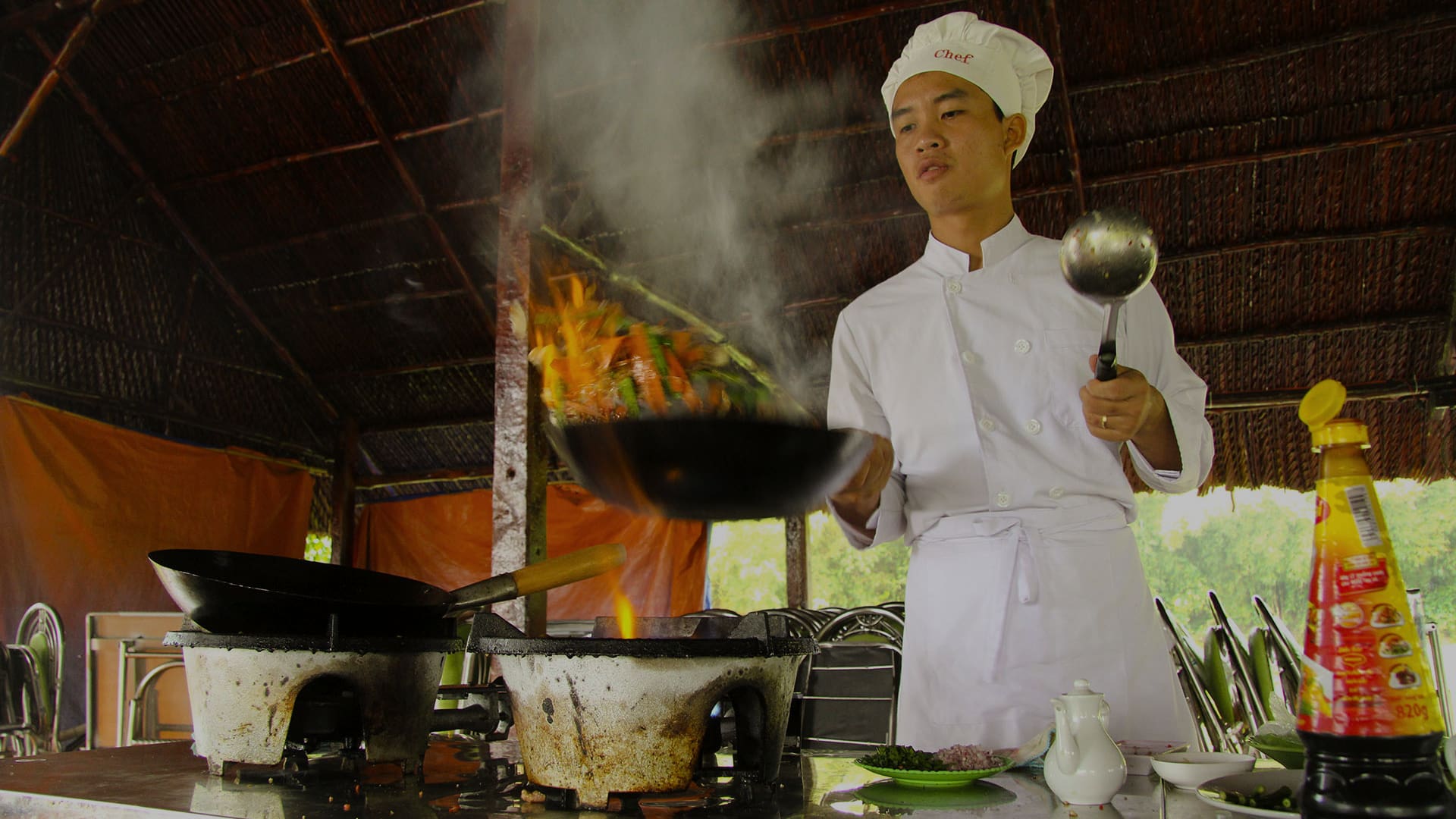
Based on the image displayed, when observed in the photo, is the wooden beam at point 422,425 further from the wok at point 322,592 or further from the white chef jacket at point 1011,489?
the white chef jacket at point 1011,489

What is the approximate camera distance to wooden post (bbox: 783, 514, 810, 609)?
342 inches

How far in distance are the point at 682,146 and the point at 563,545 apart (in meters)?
4.72

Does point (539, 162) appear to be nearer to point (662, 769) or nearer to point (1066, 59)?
point (1066, 59)

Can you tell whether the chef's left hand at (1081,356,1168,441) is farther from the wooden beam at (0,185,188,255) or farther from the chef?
the wooden beam at (0,185,188,255)

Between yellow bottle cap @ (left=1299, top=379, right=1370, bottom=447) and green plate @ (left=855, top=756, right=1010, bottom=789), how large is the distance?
2.04 ft

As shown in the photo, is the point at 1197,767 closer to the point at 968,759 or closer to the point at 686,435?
the point at 968,759

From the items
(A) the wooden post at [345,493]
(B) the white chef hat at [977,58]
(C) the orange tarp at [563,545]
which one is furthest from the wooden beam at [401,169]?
(B) the white chef hat at [977,58]

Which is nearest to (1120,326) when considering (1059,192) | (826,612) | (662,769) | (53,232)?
(662,769)

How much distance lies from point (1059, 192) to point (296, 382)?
7253 mm

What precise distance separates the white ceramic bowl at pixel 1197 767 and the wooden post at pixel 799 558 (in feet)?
24.1

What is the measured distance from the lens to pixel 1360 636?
0.92 metres

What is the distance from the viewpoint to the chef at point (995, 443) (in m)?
1.87

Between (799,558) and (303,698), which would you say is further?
(799,558)

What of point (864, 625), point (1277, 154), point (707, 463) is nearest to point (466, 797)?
point (707, 463)
